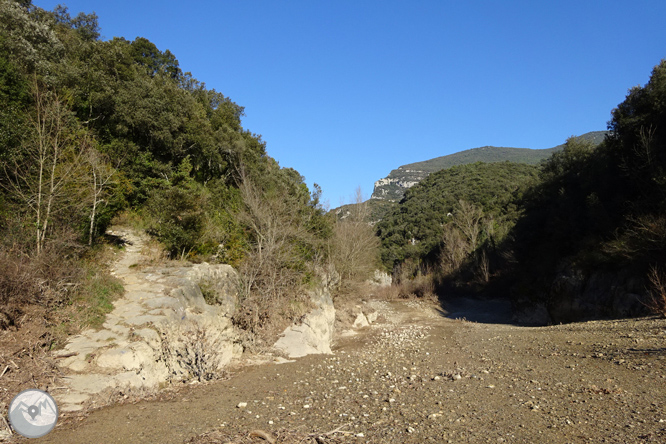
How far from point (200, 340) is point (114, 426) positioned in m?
3.25

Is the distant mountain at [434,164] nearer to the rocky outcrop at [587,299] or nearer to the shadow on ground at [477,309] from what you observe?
the shadow on ground at [477,309]

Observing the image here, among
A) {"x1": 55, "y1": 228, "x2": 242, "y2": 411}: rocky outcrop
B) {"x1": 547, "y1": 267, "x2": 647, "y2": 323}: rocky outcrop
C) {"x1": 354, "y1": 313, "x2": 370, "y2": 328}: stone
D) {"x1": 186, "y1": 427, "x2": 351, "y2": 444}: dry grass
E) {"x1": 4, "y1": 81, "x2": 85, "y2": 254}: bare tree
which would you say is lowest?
{"x1": 354, "y1": 313, "x2": 370, "y2": 328}: stone

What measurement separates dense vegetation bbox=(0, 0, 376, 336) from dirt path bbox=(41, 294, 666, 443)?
343 centimetres

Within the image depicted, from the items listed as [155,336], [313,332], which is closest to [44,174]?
[155,336]

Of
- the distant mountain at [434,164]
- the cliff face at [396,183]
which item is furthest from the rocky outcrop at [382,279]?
the cliff face at [396,183]

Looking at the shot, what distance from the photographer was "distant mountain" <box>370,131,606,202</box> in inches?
4348

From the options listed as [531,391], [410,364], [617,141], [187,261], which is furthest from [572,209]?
[187,261]

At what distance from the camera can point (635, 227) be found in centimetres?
1683

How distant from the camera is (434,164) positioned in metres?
126

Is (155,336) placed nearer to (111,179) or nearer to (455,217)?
(111,179)

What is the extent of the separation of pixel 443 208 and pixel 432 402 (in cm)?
5847

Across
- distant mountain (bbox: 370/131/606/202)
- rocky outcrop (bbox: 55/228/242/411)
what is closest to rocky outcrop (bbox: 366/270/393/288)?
Answer: rocky outcrop (bbox: 55/228/242/411)

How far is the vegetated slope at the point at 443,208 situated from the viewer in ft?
181

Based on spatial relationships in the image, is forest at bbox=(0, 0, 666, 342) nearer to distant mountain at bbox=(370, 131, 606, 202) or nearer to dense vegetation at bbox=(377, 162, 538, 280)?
dense vegetation at bbox=(377, 162, 538, 280)
